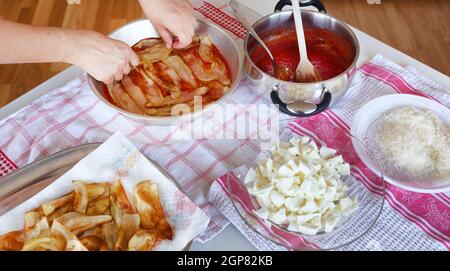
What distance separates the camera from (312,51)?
89 centimetres

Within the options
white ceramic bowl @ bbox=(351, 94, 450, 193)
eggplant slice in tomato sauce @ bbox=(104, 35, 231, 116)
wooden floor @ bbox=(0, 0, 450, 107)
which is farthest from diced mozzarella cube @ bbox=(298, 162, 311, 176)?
wooden floor @ bbox=(0, 0, 450, 107)

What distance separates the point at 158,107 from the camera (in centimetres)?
85

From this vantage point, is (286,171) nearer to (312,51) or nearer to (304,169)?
(304,169)

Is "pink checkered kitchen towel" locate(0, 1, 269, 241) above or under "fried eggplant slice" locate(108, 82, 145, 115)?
under

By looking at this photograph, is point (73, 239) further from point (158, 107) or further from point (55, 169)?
point (158, 107)

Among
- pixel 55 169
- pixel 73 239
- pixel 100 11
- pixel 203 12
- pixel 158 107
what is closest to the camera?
pixel 73 239

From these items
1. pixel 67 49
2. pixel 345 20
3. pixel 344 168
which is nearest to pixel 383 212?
pixel 344 168

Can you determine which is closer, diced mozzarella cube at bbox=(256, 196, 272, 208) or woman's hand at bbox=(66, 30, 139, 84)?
diced mozzarella cube at bbox=(256, 196, 272, 208)

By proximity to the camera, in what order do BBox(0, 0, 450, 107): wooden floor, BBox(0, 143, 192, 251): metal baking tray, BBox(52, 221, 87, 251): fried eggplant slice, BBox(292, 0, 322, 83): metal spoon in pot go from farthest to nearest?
BBox(0, 0, 450, 107): wooden floor
BBox(292, 0, 322, 83): metal spoon in pot
BBox(0, 143, 192, 251): metal baking tray
BBox(52, 221, 87, 251): fried eggplant slice

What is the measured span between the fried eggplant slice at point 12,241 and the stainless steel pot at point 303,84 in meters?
0.45

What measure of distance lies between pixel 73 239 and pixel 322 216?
1.11 feet

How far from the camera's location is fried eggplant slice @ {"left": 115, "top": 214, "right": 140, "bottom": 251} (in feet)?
2.04

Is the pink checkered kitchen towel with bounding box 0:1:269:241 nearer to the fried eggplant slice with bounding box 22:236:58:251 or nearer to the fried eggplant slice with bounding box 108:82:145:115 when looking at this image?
the fried eggplant slice with bounding box 108:82:145:115
